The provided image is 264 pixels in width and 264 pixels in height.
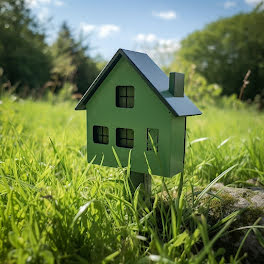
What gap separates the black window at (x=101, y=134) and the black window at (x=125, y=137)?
10 centimetres

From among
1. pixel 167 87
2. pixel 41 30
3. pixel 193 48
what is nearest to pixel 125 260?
pixel 167 87

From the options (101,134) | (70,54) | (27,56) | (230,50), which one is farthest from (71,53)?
(101,134)

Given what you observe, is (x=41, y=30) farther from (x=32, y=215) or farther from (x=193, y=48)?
(x=32, y=215)

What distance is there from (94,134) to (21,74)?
14.6m

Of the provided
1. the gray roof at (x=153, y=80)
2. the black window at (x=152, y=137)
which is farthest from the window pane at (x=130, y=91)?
the black window at (x=152, y=137)

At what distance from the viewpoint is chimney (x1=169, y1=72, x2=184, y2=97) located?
1.82 m

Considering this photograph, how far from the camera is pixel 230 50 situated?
61.9ft

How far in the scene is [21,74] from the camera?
1514cm

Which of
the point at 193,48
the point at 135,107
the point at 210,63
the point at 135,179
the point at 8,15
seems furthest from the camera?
the point at 193,48

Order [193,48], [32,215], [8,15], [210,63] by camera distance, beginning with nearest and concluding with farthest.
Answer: [32,215]
[8,15]
[210,63]
[193,48]

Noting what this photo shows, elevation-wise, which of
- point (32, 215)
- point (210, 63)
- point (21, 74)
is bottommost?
point (32, 215)

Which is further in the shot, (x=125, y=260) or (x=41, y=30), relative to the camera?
(x=41, y=30)

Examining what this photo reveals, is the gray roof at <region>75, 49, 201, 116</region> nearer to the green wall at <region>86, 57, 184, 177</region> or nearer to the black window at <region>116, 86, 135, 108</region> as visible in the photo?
the green wall at <region>86, 57, 184, 177</region>

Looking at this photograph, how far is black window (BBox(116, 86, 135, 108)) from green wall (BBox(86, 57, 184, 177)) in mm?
38
